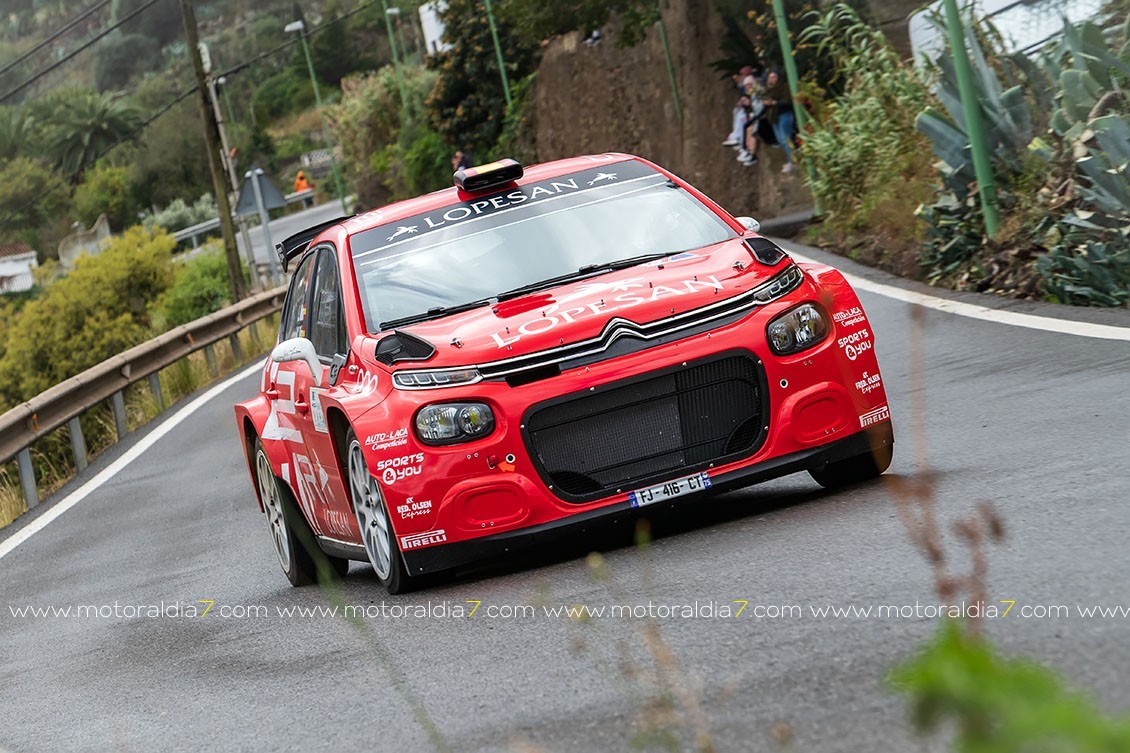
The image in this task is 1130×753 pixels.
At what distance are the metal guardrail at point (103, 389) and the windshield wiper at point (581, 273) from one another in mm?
8160

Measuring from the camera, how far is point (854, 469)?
7.38 metres

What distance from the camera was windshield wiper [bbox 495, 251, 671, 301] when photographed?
24.7ft

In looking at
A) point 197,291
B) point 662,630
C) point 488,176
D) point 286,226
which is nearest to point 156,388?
point 488,176

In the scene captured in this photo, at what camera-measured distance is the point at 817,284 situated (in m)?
7.16

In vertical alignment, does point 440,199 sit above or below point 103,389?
above

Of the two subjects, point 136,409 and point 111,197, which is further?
point 111,197

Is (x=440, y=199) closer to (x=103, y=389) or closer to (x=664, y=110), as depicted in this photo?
(x=103, y=389)

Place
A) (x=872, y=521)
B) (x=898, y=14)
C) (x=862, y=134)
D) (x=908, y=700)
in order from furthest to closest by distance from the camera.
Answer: (x=898, y=14), (x=862, y=134), (x=872, y=521), (x=908, y=700)

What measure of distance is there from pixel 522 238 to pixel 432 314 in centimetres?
67

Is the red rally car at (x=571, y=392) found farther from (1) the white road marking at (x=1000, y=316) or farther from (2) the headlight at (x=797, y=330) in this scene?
(1) the white road marking at (x=1000, y=316)

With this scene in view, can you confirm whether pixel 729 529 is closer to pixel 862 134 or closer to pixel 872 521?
pixel 872 521

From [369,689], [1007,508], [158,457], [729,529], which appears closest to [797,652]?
[369,689]

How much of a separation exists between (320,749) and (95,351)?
35493 mm

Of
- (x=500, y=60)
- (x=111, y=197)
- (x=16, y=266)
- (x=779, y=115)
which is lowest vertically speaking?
(x=779, y=115)
